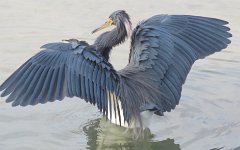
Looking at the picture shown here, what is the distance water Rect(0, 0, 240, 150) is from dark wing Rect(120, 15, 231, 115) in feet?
1.48

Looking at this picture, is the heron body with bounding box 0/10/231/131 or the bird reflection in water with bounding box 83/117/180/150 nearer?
the heron body with bounding box 0/10/231/131

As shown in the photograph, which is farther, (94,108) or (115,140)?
(94,108)

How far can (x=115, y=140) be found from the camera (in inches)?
284

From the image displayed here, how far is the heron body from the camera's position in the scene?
6465 millimetres

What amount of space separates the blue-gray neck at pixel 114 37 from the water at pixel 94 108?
686 millimetres

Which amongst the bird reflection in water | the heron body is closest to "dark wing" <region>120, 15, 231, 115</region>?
the heron body

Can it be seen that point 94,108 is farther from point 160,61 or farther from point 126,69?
point 160,61

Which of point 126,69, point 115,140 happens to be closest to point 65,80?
point 126,69

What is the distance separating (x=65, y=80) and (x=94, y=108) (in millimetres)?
1594

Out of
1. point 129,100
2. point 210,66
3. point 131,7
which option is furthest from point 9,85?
point 131,7

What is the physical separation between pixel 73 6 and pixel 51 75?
16.3 feet

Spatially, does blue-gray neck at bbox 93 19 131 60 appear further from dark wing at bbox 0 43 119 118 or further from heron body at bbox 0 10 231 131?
dark wing at bbox 0 43 119 118

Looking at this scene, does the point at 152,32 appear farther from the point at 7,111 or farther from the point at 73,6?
the point at 73,6

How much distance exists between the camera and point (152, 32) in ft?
23.9
